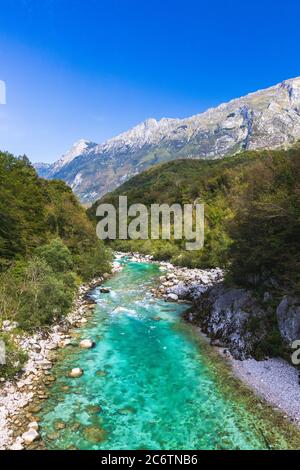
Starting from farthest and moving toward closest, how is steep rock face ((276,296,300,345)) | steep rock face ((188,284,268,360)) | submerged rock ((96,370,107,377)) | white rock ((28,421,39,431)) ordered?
1. steep rock face ((188,284,268,360))
2. steep rock face ((276,296,300,345))
3. submerged rock ((96,370,107,377))
4. white rock ((28,421,39,431))

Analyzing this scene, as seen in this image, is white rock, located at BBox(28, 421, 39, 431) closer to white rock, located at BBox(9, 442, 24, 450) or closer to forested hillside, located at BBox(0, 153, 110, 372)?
white rock, located at BBox(9, 442, 24, 450)

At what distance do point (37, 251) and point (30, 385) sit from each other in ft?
55.9

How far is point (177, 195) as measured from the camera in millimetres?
92812

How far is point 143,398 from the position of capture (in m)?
17.2

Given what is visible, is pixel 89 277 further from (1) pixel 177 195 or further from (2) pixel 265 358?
(1) pixel 177 195

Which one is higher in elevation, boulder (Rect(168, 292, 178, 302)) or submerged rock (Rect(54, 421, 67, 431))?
boulder (Rect(168, 292, 178, 302))

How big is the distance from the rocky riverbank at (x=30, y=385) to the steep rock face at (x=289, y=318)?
1430cm

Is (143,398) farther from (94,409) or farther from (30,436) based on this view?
(30,436)

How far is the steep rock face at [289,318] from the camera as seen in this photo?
19.9 m

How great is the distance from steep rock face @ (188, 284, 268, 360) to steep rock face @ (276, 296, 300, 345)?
142 centimetres

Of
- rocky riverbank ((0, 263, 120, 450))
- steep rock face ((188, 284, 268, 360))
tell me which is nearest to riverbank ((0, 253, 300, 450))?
rocky riverbank ((0, 263, 120, 450))

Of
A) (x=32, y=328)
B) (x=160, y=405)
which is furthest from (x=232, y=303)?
(x=32, y=328)

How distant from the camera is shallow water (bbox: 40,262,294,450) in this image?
13914 millimetres

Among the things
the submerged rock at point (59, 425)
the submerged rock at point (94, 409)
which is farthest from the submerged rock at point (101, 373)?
the submerged rock at point (59, 425)
